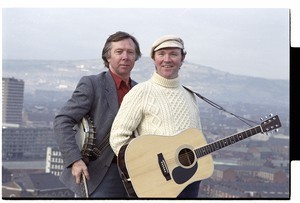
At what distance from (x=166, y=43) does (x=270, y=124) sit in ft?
A: 2.58

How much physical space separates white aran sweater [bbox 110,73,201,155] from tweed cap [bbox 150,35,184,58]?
154mm

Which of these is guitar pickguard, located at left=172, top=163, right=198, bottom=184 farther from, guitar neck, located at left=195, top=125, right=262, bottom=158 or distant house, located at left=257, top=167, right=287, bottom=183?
distant house, located at left=257, top=167, right=287, bottom=183

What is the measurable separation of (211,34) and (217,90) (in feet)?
1.12

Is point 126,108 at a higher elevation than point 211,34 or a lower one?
lower

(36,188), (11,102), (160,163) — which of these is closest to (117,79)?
(160,163)

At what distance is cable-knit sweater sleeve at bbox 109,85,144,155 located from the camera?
2.76m

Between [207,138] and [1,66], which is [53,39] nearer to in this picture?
[1,66]

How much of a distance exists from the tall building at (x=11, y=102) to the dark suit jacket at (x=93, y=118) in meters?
0.25

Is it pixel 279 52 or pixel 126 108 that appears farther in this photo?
pixel 279 52

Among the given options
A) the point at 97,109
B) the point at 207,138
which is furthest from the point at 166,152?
the point at 97,109

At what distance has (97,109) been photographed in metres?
2.86

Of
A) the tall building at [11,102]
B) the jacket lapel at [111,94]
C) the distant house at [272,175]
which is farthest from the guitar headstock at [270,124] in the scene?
the tall building at [11,102]

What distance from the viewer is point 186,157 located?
9.27 ft

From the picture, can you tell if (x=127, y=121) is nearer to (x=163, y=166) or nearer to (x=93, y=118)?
(x=93, y=118)
